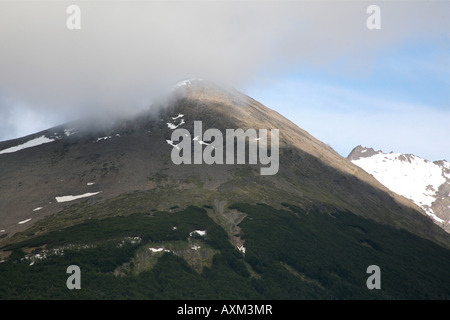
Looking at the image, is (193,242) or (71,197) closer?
(193,242)

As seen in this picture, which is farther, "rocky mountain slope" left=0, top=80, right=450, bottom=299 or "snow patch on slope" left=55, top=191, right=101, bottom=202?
"snow patch on slope" left=55, top=191, right=101, bottom=202

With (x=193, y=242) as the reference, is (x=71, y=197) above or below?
above

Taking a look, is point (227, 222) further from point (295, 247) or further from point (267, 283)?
point (267, 283)

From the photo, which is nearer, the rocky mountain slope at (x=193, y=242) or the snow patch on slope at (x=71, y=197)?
the rocky mountain slope at (x=193, y=242)

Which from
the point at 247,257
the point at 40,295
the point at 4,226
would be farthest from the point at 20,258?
the point at 247,257
